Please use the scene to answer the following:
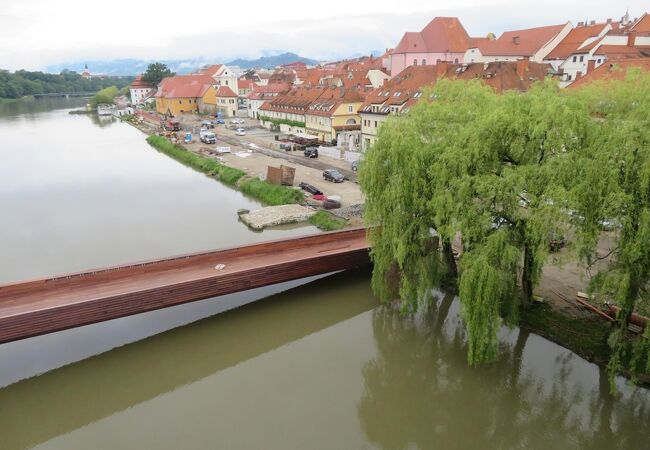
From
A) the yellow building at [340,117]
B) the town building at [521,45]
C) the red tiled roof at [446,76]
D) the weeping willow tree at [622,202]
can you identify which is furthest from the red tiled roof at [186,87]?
the weeping willow tree at [622,202]

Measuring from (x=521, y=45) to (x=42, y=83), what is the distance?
6137 inches

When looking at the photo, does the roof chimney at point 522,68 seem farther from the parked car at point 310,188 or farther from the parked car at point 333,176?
the parked car at point 310,188

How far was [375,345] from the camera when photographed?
47.8 feet

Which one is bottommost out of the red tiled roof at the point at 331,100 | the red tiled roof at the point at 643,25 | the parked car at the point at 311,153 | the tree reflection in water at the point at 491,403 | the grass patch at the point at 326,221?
the tree reflection in water at the point at 491,403

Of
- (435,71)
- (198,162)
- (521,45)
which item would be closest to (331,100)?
(435,71)

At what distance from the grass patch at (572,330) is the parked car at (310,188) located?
16.6m

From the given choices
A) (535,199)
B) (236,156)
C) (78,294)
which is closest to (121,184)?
(236,156)

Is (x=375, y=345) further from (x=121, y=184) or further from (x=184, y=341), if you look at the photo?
(x=121, y=184)

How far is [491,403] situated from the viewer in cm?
1192

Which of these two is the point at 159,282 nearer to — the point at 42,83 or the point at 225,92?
the point at 225,92

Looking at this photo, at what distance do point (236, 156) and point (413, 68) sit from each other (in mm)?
18556

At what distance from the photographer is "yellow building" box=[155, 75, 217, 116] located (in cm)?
7688

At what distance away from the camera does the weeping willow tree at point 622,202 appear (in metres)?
9.62

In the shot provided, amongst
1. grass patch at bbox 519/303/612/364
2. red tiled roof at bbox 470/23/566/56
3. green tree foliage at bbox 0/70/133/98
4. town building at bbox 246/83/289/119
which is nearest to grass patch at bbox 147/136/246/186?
town building at bbox 246/83/289/119
